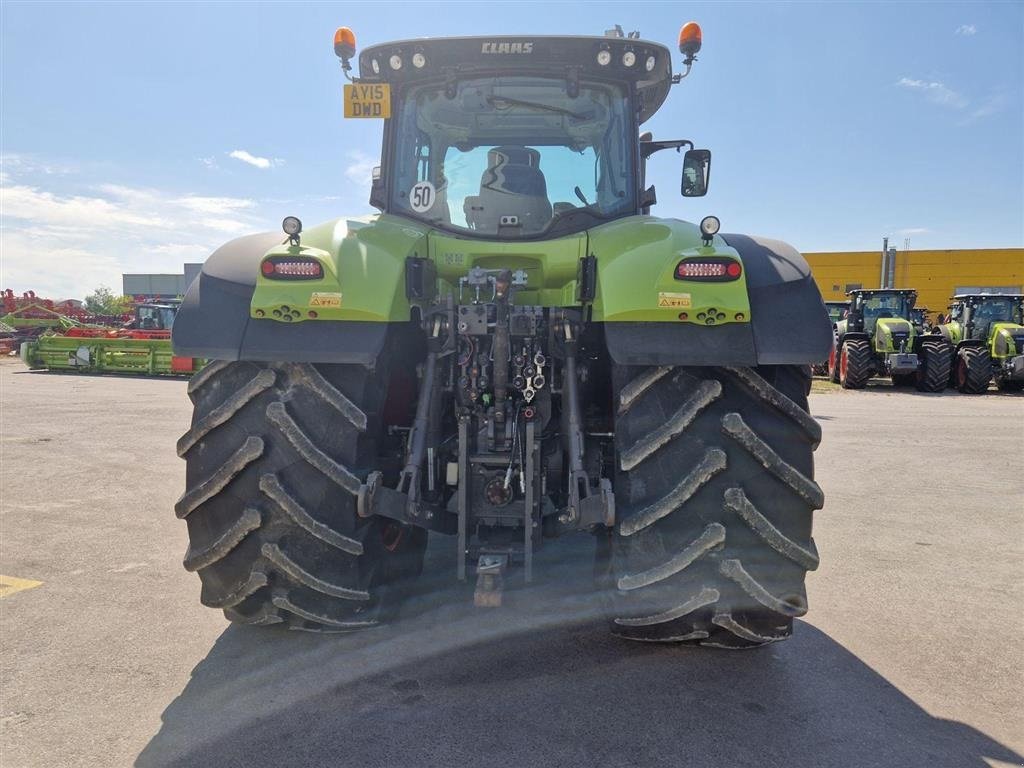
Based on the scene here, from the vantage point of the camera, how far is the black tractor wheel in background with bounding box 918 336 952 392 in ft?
54.4

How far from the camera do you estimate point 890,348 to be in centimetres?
1711

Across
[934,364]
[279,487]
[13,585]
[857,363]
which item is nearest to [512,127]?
[279,487]

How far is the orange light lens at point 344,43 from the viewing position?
147 inches

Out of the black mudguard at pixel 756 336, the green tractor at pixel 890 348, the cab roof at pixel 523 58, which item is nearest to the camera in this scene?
the black mudguard at pixel 756 336

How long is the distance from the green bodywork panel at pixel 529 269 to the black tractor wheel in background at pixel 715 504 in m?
0.29

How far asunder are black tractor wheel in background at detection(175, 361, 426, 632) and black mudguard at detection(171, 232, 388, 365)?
114mm

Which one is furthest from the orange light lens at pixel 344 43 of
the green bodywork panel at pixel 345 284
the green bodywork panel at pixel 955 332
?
the green bodywork panel at pixel 955 332

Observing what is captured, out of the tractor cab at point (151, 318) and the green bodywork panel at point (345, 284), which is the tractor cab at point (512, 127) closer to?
the green bodywork panel at point (345, 284)

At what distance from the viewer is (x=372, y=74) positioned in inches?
148

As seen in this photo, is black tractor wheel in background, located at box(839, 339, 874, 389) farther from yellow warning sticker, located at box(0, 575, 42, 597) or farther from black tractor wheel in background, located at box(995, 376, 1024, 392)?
yellow warning sticker, located at box(0, 575, 42, 597)

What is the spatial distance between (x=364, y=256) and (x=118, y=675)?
6.82 feet

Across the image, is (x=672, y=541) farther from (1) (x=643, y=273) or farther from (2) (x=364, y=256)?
(2) (x=364, y=256)

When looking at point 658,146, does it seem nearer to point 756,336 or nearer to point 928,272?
point 756,336

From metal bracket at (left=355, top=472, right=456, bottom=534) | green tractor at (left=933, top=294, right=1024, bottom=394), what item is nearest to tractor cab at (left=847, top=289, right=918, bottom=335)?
green tractor at (left=933, top=294, right=1024, bottom=394)
